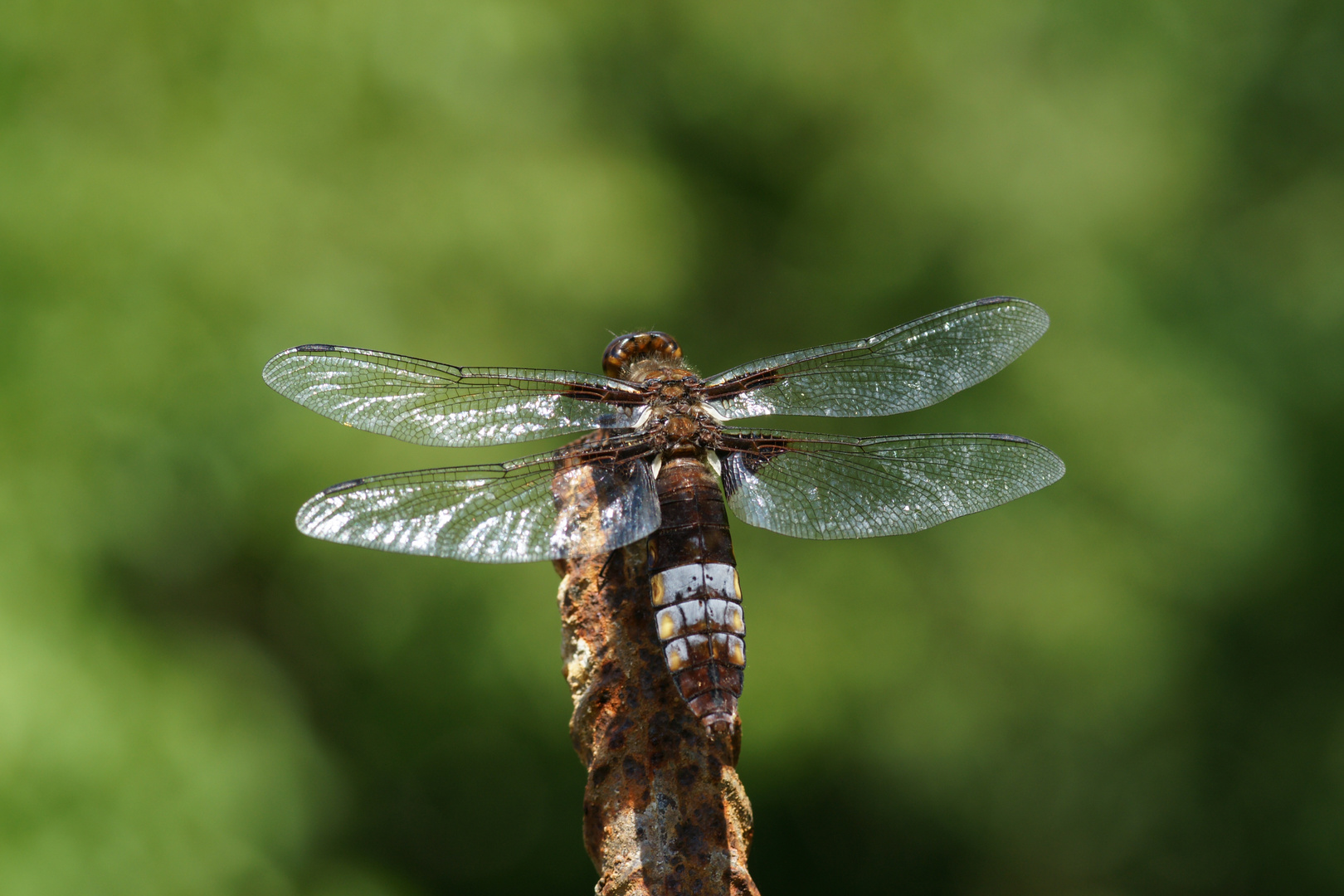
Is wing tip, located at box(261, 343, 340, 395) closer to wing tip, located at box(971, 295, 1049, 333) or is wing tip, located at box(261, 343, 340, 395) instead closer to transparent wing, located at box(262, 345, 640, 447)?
transparent wing, located at box(262, 345, 640, 447)

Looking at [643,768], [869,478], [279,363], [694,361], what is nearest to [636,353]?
[869,478]

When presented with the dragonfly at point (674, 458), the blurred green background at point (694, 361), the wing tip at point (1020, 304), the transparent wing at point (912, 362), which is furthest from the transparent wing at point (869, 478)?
the blurred green background at point (694, 361)

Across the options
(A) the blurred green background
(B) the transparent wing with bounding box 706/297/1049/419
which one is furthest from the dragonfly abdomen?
(A) the blurred green background

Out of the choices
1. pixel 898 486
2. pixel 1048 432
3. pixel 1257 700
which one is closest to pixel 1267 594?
pixel 1257 700

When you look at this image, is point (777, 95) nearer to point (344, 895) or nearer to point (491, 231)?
point (491, 231)

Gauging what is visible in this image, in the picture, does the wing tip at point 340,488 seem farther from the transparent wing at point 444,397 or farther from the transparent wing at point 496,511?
the transparent wing at point 444,397
